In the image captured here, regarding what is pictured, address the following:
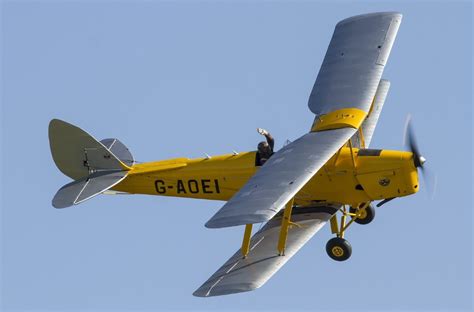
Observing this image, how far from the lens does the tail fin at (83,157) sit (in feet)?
80.9

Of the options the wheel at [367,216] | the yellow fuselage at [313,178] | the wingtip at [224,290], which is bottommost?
the wingtip at [224,290]

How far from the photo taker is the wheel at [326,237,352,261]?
2266 cm

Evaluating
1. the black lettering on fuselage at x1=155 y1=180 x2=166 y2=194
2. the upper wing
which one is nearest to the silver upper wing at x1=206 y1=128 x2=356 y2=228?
the upper wing

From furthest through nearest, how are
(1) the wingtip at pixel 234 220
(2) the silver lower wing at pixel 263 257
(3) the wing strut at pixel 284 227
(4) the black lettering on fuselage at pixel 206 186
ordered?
1. (4) the black lettering on fuselage at pixel 206 186
2. (3) the wing strut at pixel 284 227
3. (2) the silver lower wing at pixel 263 257
4. (1) the wingtip at pixel 234 220

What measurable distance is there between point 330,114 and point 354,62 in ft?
7.33

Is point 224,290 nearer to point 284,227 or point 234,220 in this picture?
point 284,227

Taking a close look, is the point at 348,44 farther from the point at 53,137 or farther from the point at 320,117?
the point at 53,137

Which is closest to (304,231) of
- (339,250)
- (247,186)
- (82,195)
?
(339,250)

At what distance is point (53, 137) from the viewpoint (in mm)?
24938

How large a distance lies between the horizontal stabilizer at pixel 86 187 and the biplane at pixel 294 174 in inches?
0.7

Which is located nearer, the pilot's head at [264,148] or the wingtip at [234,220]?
the wingtip at [234,220]

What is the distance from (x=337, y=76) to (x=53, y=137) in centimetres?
528

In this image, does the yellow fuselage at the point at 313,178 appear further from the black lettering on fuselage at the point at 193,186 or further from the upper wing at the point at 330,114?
the upper wing at the point at 330,114

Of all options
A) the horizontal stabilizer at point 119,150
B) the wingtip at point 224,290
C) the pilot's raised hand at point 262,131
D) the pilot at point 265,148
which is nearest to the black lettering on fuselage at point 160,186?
the horizontal stabilizer at point 119,150
